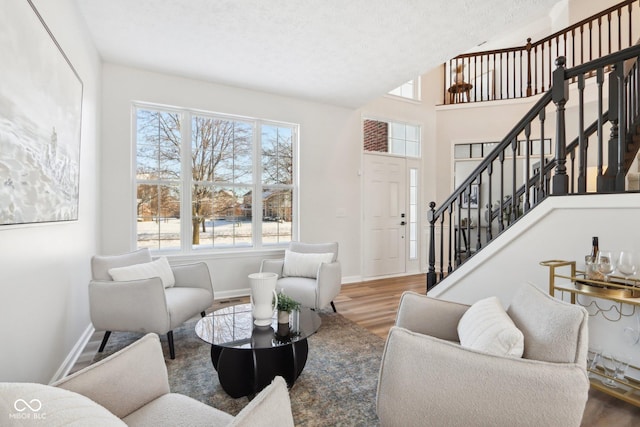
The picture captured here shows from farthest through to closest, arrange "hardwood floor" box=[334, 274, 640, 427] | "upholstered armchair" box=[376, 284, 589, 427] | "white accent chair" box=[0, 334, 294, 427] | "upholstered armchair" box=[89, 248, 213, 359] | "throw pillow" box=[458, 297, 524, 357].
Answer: "upholstered armchair" box=[89, 248, 213, 359] < "hardwood floor" box=[334, 274, 640, 427] < "throw pillow" box=[458, 297, 524, 357] < "upholstered armchair" box=[376, 284, 589, 427] < "white accent chair" box=[0, 334, 294, 427]

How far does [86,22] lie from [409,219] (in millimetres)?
4945

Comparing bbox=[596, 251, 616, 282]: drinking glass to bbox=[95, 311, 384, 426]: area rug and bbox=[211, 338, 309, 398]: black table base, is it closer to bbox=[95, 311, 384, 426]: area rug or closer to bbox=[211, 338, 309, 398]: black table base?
→ bbox=[95, 311, 384, 426]: area rug

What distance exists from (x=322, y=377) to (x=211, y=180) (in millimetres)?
2858

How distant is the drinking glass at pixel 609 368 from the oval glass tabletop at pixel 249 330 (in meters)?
1.76

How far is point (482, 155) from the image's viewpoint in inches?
225

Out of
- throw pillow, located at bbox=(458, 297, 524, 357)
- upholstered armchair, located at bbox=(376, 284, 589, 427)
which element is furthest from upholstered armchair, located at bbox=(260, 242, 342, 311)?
upholstered armchair, located at bbox=(376, 284, 589, 427)

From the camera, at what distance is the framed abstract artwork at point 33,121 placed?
1.43m

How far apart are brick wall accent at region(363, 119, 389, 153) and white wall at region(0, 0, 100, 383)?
365cm

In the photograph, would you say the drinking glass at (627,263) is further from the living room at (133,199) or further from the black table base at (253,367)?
the black table base at (253,367)

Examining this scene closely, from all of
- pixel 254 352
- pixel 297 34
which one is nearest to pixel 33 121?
pixel 254 352

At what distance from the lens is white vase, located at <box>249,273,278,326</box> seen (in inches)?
85.4

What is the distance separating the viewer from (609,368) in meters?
2.03

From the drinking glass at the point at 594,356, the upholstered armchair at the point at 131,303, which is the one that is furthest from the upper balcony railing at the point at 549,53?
the upholstered armchair at the point at 131,303

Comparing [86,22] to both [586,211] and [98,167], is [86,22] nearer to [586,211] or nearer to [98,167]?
[98,167]
